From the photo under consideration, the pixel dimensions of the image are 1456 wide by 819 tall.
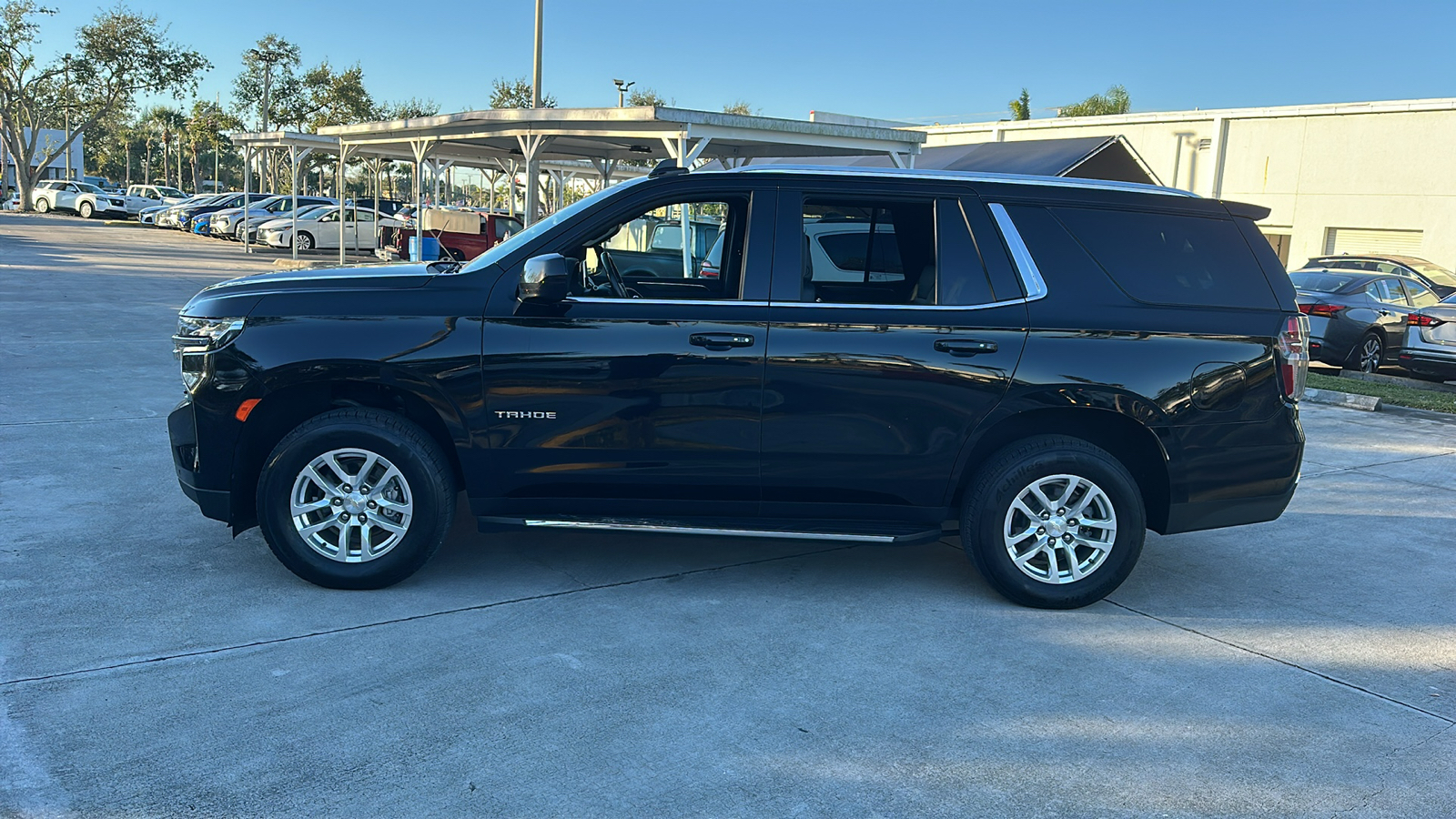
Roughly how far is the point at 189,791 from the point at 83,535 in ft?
9.37

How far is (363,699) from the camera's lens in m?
3.93

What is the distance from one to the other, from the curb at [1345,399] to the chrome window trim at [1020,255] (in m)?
8.47

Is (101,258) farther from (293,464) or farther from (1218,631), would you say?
(1218,631)

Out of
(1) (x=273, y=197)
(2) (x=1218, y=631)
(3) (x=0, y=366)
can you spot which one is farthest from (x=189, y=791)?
(1) (x=273, y=197)

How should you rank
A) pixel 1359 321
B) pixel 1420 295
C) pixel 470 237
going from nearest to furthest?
1. pixel 1359 321
2. pixel 1420 295
3. pixel 470 237

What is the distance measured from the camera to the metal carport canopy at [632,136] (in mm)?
17219

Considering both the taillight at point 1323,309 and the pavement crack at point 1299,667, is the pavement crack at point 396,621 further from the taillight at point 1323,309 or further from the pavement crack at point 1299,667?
the taillight at point 1323,309

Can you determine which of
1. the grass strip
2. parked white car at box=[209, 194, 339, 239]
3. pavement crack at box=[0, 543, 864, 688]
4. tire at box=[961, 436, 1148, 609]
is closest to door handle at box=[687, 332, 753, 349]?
pavement crack at box=[0, 543, 864, 688]

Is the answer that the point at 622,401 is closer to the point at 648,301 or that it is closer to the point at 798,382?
the point at 648,301

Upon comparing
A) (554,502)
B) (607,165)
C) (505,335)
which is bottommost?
(554,502)

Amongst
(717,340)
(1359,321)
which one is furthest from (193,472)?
(1359,321)

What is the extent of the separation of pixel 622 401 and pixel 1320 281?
568 inches

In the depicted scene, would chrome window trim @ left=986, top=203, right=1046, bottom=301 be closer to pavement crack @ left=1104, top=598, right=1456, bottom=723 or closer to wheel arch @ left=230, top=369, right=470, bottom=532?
pavement crack @ left=1104, top=598, right=1456, bottom=723

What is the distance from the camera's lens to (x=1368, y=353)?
15336mm
